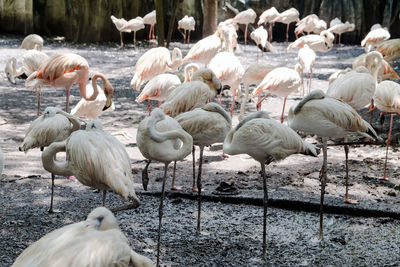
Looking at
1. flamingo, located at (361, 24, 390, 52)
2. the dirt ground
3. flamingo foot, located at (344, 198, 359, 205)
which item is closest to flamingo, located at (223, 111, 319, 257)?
the dirt ground

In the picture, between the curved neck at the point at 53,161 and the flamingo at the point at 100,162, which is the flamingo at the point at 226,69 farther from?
the flamingo at the point at 100,162

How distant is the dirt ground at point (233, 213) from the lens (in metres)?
3.81

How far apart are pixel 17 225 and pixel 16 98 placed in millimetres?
5151

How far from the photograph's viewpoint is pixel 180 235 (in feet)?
13.6

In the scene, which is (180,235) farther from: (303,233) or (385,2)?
(385,2)

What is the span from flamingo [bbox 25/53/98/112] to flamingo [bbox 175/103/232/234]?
2613mm

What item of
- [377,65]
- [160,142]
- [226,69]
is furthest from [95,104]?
[377,65]

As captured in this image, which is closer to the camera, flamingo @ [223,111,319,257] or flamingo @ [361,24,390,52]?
flamingo @ [223,111,319,257]

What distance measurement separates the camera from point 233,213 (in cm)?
458

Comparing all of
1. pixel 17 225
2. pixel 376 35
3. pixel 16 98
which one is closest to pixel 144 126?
pixel 17 225

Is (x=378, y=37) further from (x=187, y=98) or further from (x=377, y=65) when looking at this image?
(x=187, y=98)

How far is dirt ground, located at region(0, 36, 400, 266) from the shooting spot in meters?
3.81

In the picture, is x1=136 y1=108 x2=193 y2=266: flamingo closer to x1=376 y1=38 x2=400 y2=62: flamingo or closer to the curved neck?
the curved neck

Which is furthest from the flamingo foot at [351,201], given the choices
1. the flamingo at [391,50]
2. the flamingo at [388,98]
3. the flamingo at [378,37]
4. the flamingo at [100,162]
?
the flamingo at [378,37]
